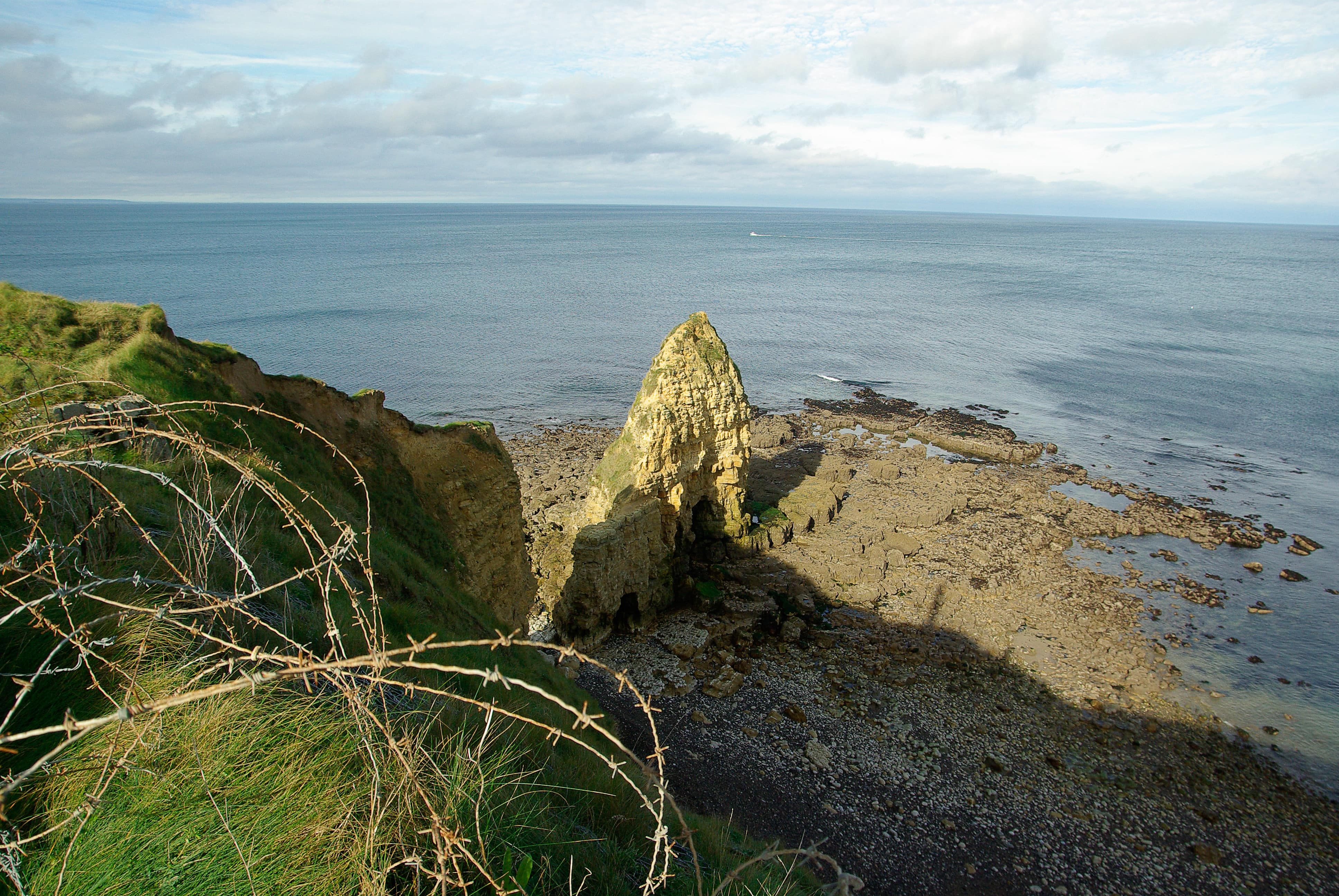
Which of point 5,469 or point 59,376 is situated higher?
point 5,469

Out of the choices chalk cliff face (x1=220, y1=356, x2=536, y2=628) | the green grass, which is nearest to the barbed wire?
the green grass

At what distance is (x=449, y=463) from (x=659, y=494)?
1071 centimetres

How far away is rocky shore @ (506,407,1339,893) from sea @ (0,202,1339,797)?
7.40ft

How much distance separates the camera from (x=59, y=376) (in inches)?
464

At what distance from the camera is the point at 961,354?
70.8 metres

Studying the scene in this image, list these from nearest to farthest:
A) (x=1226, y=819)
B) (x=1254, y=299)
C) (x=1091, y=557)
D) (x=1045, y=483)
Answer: (x=1226, y=819), (x=1091, y=557), (x=1045, y=483), (x=1254, y=299)

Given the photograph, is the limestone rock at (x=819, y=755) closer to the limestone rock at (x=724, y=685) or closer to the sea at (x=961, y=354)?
the limestone rock at (x=724, y=685)

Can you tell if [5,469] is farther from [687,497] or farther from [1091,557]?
[1091,557]

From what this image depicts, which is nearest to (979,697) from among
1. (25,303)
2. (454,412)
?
(25,303)

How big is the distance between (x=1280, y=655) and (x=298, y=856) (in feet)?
112

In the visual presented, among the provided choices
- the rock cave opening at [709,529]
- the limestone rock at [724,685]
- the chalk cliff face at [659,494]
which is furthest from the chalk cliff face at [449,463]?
the rock cave opening at [709,529]

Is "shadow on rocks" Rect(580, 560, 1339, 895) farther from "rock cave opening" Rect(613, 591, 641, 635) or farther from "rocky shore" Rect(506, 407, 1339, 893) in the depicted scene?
"rock cave opening" Rect(613, 591, 641, 635)

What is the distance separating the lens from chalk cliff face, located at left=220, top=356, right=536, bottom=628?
629 inches

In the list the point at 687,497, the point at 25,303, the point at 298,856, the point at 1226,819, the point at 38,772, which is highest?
the point at 25,303
